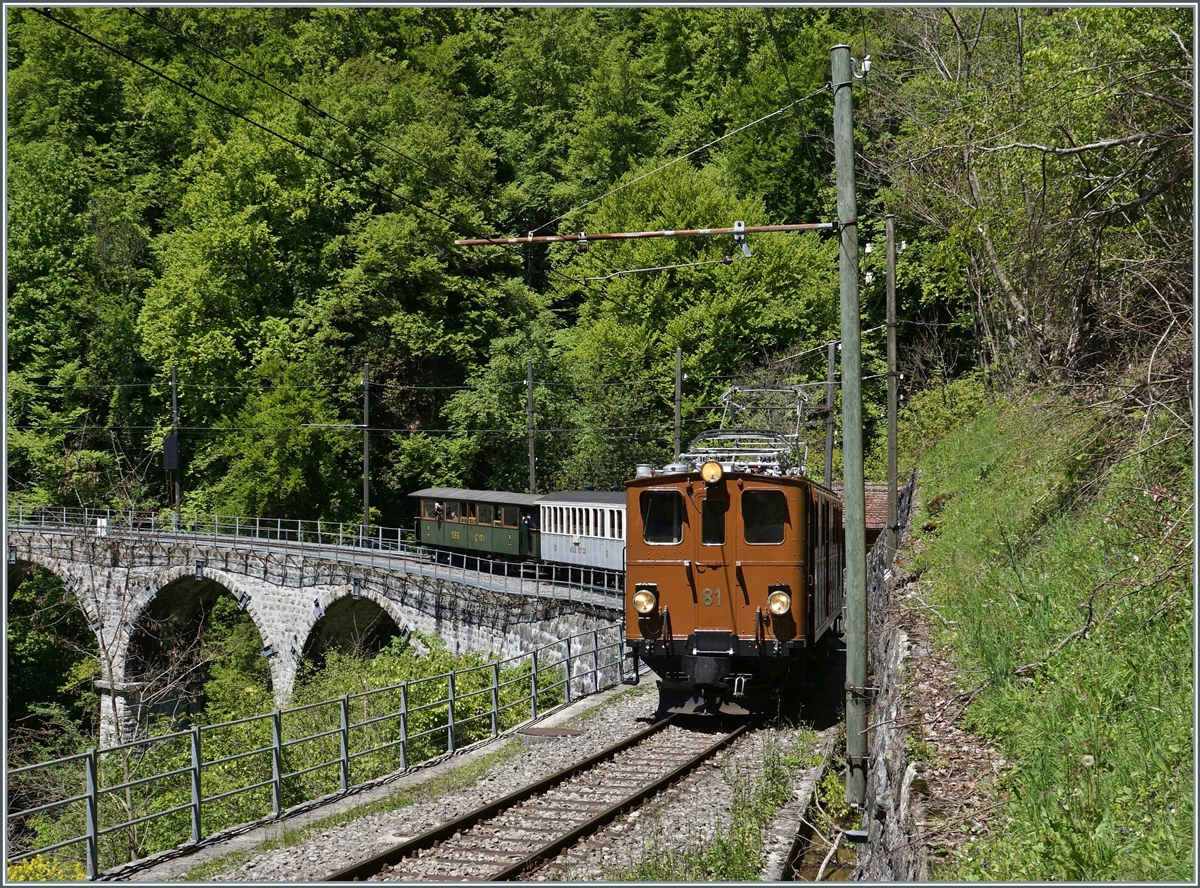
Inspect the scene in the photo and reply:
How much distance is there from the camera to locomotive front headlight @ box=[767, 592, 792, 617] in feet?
39.8

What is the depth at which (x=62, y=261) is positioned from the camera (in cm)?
4666

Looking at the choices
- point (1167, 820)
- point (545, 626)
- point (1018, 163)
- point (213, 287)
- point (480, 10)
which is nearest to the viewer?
point (1167, 820)

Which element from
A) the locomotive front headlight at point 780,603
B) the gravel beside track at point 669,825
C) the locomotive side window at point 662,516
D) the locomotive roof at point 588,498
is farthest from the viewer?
the locomotive roof at point 588,498

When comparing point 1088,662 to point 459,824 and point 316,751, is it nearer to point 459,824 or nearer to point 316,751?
point 459,824

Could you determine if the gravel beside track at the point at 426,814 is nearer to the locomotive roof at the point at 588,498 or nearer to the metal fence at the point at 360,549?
the metal fence at the point at 360,549

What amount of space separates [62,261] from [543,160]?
23.1m

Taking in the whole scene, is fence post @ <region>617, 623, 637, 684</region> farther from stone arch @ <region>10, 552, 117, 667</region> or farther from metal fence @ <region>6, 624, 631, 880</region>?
stone arch @ <region>10, 552, 117, 667</region>

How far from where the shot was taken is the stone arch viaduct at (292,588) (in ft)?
82.0

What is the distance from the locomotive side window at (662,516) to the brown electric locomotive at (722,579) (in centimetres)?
1

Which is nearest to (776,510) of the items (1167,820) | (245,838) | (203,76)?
(245,838)

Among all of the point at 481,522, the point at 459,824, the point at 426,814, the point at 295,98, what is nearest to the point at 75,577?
the point at 481,522

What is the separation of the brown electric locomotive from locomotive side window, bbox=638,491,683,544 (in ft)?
0.04

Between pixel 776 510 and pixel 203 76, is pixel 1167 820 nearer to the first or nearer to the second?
pixel 776 510

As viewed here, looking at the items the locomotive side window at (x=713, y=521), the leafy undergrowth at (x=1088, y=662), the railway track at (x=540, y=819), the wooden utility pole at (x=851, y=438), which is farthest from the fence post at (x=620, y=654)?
the wooden utility pole at (x=851, y=438)
